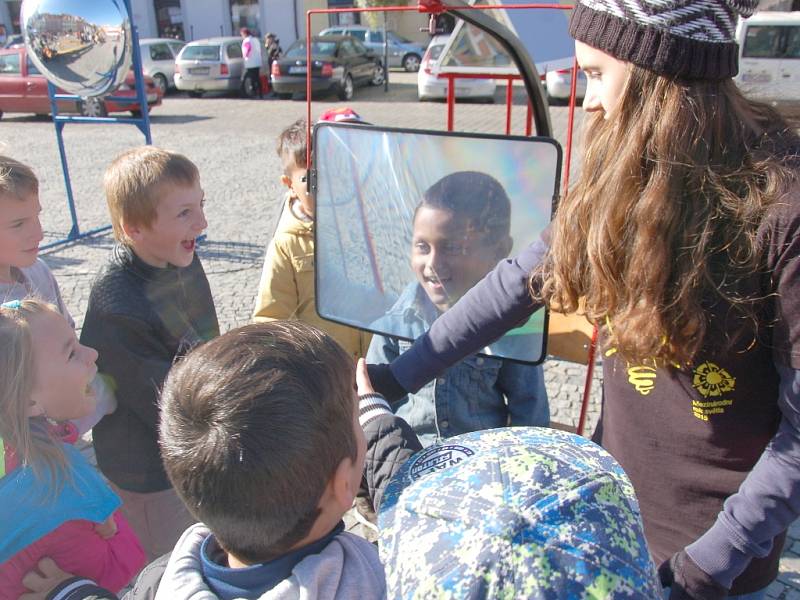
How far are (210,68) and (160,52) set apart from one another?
1.93 m

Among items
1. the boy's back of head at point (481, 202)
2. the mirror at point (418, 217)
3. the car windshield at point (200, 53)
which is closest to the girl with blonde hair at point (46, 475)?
the mirror at point (418, 217)

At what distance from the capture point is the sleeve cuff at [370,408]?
1162mm

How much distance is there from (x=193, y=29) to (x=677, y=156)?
3081cm

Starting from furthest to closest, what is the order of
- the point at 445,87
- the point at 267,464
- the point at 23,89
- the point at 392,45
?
1. the point at 392,45
2. the point at 445,87
3. the point at 23,89
4. the point at 267,464

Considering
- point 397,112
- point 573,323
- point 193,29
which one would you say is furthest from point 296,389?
point 193,29

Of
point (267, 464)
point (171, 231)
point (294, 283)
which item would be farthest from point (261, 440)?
point (294, 283)

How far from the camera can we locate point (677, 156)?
1.06 meters

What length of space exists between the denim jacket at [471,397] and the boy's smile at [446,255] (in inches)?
7.6

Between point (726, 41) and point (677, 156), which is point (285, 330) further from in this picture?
point (726, 41)

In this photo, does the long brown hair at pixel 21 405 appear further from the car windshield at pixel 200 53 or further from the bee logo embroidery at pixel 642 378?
the car windshield at pixel 200 53

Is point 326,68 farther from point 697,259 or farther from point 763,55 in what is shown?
point 697,259

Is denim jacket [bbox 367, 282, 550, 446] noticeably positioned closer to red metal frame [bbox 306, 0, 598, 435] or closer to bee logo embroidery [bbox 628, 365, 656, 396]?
red metal frame [bbox 306, 0, 598, 435]

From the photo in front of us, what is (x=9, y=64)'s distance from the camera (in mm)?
12828

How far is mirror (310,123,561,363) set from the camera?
158 centimetres
